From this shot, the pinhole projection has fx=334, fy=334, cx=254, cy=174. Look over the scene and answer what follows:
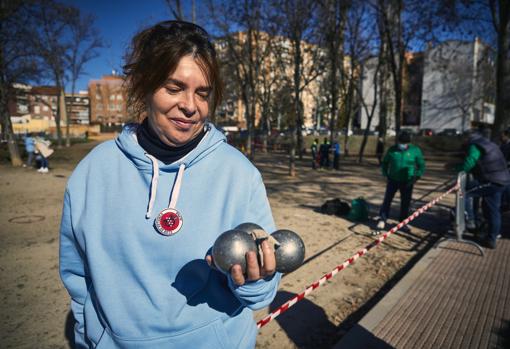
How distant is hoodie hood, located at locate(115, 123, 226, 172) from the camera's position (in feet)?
4.84

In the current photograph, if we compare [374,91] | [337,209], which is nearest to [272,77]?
[374,91]

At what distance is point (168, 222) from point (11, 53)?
22.9m

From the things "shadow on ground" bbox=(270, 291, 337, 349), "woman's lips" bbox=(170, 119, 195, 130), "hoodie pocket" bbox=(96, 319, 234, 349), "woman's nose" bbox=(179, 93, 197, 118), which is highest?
"woman's nose" bbox=(179, 93, 197, 118)

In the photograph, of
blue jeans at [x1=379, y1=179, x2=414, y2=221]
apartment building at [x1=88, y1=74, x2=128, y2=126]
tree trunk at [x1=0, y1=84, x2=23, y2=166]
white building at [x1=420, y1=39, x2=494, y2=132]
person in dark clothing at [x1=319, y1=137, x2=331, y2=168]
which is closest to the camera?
blue jeans at [x1=379, y1=179, x2=414, y2=221]

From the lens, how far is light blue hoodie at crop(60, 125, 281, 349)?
1.36 metres

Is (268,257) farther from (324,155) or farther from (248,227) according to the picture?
(324,155)

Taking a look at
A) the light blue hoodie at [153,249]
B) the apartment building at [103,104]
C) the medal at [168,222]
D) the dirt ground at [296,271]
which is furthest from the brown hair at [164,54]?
the apartment building at [103,104]

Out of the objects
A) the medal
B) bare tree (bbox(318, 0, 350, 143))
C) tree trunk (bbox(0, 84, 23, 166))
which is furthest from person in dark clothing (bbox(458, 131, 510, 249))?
tree trunk (bbox(0, 84, 23, 166))

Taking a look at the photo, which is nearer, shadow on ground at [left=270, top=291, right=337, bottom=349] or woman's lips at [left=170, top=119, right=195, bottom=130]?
woman's lips at [left=170, top=119, right=195, bottom=130]

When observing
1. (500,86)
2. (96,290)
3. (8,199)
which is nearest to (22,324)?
(96,290)

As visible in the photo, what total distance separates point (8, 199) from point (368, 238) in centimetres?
1073

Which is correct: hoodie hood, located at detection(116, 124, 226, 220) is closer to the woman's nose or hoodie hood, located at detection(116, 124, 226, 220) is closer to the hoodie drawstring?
the hoodie drawstring

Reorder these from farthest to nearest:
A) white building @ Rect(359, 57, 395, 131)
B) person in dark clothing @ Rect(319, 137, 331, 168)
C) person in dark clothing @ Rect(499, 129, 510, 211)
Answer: white building @ Rect(359, 57, 395, 131)
person in dark clothing @ Rect(319, 137, 331, 168)
person in dark clothing @ Rect(499, 129, 510, 211)

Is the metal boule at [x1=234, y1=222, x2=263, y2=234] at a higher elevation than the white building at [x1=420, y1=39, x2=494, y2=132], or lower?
lower
